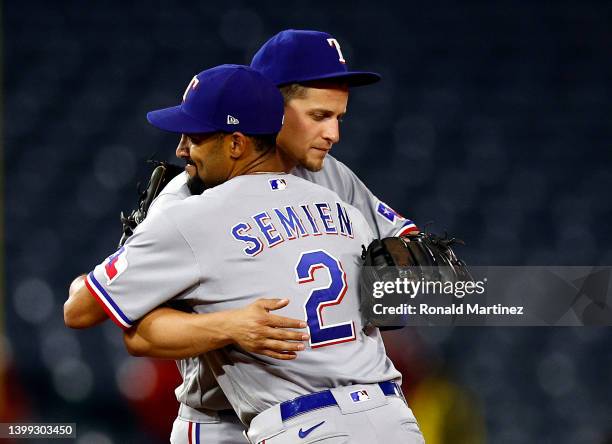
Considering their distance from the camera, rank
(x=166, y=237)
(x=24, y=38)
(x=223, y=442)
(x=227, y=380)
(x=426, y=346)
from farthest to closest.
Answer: (x=24, y=38) < (x=426, y=346) < (x=223, y=442) < (x=227, y=380) < (x=166, y=237)

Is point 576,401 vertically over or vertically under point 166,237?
under

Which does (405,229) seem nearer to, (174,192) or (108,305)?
(174,192)

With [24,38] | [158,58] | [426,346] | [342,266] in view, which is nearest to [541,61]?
[426,346]

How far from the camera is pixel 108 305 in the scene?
1457mm

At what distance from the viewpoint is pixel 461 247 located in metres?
3.42

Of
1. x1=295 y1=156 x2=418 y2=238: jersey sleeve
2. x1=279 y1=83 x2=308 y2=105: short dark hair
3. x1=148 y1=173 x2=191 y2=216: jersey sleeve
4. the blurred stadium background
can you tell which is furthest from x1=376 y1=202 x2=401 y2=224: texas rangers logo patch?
the blurred stadium background

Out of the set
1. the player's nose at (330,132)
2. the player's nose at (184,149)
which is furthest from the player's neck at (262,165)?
the player's nose at (330,132)

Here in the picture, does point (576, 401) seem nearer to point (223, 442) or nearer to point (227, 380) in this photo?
point (223, 442)

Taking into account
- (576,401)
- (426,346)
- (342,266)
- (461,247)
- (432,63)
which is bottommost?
(576,401)

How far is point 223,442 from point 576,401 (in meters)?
1.90

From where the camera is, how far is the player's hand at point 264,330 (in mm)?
1423

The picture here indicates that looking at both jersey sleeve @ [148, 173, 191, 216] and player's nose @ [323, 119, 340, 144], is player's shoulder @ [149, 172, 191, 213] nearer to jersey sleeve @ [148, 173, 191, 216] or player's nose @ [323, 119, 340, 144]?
jersey sleeve @ [148, 173, 191, 216]

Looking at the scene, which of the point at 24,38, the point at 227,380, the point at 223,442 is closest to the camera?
the point at 227,380

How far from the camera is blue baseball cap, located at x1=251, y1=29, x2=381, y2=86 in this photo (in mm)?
1831
